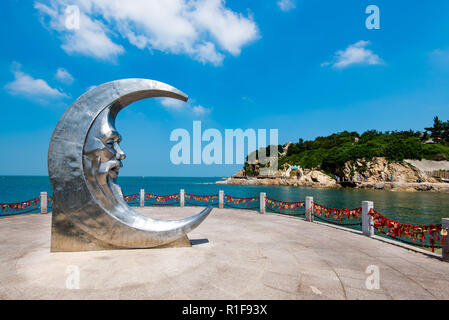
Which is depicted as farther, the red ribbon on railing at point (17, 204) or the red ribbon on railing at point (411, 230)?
the red ribbon on railing at point (17, 204)

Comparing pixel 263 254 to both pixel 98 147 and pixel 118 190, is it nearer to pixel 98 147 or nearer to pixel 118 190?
pixel 118 190

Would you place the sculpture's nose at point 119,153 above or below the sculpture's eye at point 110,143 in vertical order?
below

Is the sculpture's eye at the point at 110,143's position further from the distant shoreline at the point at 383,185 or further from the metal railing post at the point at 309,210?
the distant shoreline at the point at 383,185

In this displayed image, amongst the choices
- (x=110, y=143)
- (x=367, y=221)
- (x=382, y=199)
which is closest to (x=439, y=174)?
(x=382, y=199)

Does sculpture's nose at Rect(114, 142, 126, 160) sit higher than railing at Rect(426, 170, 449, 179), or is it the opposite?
sculpture's nose at Rect(114, 142, 126, 160)

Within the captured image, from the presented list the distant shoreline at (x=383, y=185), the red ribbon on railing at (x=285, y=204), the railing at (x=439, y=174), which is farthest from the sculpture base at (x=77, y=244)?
the railing at (x=439, y=174)

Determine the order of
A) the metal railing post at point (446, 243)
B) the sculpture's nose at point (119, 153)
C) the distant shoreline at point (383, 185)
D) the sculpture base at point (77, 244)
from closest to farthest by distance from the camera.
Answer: the sculpture base at point (77, 244), the metal railing post at point (446, 243), the sculpture's nose at point (119, 153), the distant shoreline at point (383, 185)

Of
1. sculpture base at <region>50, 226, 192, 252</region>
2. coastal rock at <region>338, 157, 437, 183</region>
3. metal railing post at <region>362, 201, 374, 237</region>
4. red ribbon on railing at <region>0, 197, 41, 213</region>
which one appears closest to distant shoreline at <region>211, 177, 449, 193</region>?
coastal rock at <region>338, 157, 437, 183</region>

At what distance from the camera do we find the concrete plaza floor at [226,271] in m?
3.86

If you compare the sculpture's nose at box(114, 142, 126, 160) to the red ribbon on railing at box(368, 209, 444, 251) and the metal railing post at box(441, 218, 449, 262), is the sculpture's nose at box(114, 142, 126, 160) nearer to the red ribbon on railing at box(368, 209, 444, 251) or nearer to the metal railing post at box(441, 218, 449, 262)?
the red ribbon on railing at box(368, 209, 444, 251)

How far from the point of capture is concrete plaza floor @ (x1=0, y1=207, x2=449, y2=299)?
3857 mm

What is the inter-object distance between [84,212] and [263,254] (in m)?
4.44

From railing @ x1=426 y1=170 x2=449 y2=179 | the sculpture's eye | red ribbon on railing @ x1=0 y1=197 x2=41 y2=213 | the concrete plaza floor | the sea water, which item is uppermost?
the sculpture's eye
